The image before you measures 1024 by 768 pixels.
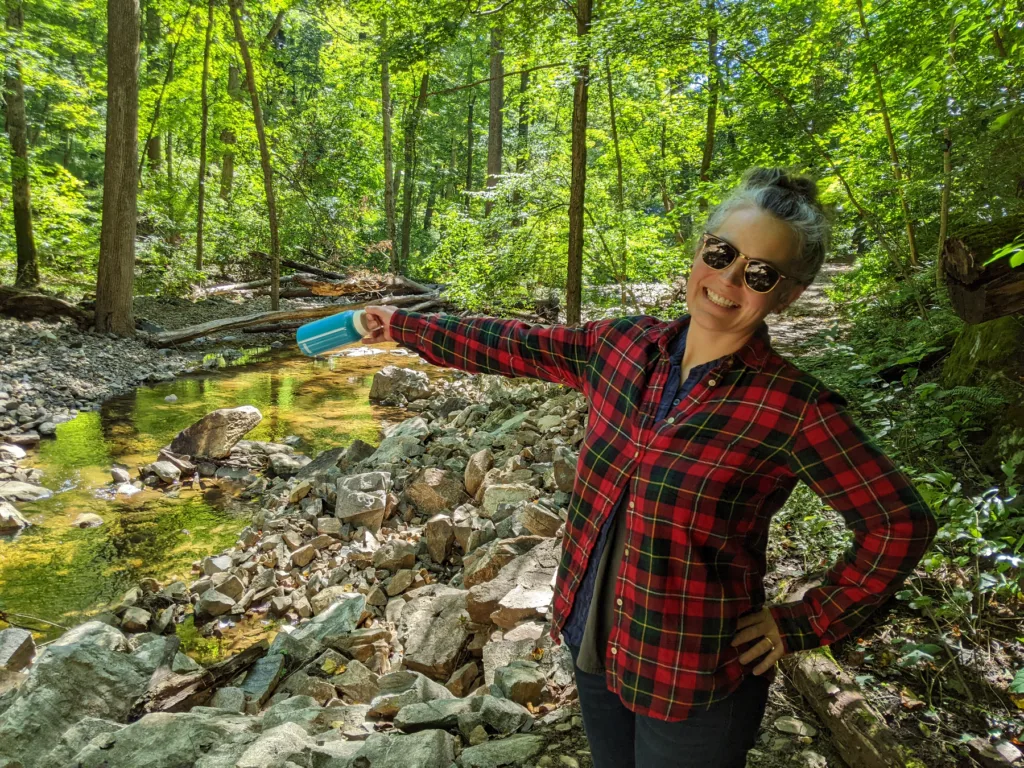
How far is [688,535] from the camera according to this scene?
1.31m

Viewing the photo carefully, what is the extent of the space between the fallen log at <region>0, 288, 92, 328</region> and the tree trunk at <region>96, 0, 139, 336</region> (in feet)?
1.10

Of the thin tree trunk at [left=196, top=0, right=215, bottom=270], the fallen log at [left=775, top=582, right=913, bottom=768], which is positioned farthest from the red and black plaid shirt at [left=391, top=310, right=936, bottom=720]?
the thin tree trunk at [left=196, top=0, right=215, bottom=270]

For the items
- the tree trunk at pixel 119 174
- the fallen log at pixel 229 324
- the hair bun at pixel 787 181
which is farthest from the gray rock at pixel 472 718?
the tree trunk at pixel 119 174

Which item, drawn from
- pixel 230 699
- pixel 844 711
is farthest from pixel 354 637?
pixel 844 711

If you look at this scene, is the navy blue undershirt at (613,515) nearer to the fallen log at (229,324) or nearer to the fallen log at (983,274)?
the fallen log at (983,274)

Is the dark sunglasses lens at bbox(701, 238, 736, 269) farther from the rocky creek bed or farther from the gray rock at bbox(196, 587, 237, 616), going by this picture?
the gray rock at bbox(196, 587, 237, 616)

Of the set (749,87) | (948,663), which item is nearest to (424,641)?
(948,663)

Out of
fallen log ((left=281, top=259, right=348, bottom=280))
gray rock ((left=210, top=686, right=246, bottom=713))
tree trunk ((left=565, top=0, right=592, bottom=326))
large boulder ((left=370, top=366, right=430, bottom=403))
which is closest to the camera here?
gray rock ((left=210, top=686, right=246, bottom=713))

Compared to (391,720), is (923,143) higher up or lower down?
higher up

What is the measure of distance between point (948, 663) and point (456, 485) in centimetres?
430

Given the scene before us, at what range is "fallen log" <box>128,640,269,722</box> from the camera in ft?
11.5

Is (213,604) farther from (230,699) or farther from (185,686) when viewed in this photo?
(230,699)

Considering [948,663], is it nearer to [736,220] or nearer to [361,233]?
[736,220]

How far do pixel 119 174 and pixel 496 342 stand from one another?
495 inches
